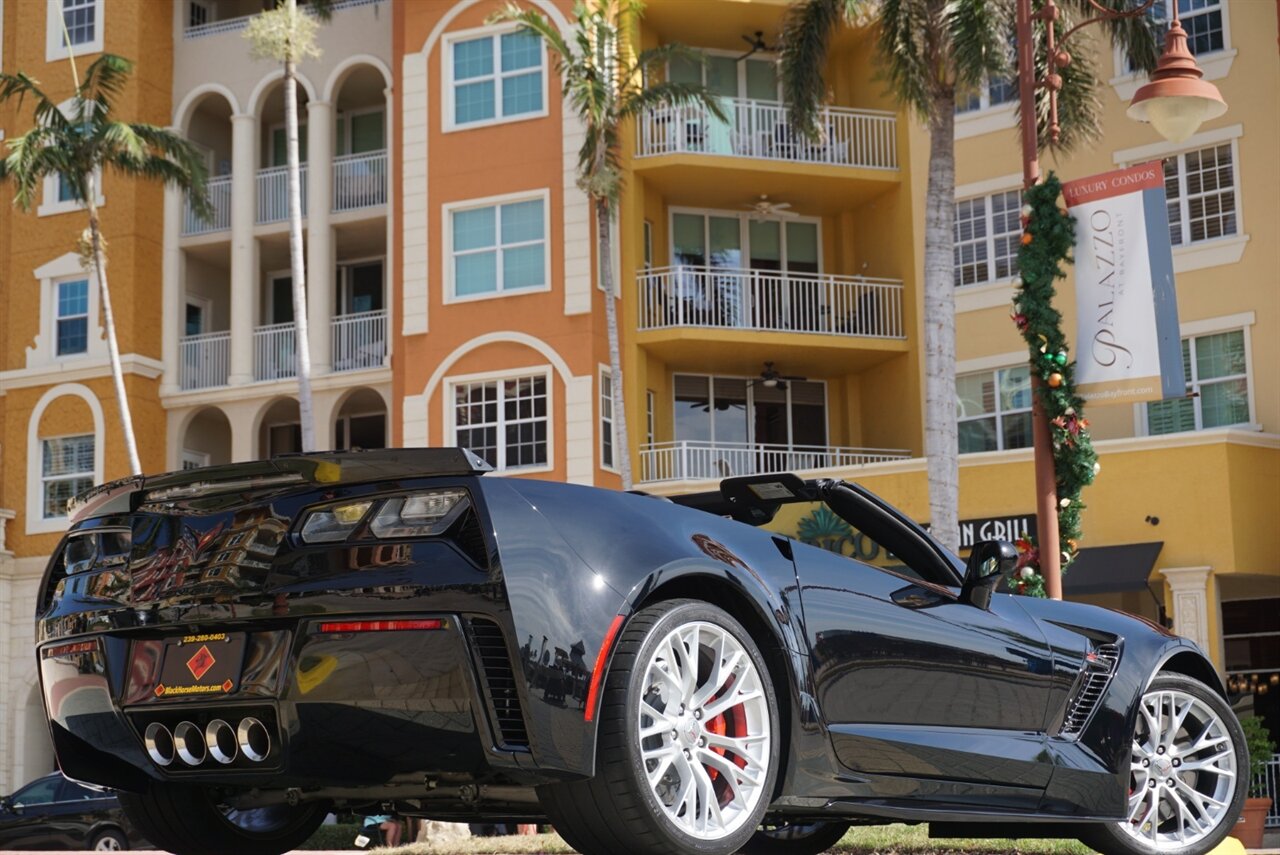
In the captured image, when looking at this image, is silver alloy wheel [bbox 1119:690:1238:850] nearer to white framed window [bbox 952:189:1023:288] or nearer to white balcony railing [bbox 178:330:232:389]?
white framed window [bbox 952:189:1023:288]

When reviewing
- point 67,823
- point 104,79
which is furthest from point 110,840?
point 104,79

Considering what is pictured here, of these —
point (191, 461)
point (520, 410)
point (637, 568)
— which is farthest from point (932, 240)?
point (637, 568)

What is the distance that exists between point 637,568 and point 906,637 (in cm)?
129

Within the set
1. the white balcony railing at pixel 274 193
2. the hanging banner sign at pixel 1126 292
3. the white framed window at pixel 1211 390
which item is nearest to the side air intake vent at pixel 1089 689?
the hanging banner sign at pixel 1126 292

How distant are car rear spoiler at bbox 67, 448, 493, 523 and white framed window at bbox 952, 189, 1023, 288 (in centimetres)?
2670

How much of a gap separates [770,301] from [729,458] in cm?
299

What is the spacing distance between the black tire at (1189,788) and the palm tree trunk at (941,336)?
15.7 meters

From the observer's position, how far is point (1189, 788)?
24.2 feet

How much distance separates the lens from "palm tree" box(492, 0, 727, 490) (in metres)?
29.2

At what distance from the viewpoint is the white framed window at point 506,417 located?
31438 mm

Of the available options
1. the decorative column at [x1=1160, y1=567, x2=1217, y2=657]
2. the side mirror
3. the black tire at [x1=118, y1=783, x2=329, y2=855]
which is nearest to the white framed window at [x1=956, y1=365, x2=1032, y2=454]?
the decorative column at [x1=1160, y1=567, x2=1217, y2=657]

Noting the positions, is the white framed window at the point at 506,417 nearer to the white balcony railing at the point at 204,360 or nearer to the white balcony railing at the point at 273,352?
the white balcony railing at the point at 273,352

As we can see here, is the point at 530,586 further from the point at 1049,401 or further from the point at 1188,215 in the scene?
the point at 1188,215

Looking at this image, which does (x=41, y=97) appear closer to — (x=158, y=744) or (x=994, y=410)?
(x=994, y=410)
